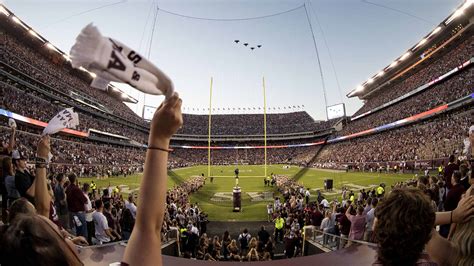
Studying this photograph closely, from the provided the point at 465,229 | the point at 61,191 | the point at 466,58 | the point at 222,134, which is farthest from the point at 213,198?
the point at 222,134

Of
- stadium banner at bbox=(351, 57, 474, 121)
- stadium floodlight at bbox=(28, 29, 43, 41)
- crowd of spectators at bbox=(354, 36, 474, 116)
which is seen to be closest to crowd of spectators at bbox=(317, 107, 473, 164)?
stadium banner at bbox=(351, 57, 474, 121)

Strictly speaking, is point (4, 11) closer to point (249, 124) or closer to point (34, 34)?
point (34, 34)

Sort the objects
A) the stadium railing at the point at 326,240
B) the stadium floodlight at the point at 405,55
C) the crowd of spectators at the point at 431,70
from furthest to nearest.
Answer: the stadium floodlight at the point at 405,55 → the crowd of spectators at the point at 431,70 → the stadium railing at the point at 326,240

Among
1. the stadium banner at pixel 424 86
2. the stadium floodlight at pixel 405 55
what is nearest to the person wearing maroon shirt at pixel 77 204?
the stadium banner at pixel 424 86

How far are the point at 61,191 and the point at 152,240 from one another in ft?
25.8

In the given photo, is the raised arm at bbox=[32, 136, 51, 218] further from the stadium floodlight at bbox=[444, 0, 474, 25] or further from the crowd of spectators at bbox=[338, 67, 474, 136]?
the stadium floodlight at bbox=[444, 0, 474, 25]

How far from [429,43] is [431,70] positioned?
430cm

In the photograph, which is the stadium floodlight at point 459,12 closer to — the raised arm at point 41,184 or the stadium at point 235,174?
the stadium at point 235,174

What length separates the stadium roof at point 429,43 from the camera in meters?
37.9

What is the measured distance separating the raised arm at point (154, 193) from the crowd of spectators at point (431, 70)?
150 ft

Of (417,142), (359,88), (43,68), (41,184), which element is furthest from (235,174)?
(359,88)

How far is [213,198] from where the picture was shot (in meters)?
24.5

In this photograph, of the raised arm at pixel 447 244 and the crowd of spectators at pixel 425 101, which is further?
the crowd of spectators at pixel 425 101

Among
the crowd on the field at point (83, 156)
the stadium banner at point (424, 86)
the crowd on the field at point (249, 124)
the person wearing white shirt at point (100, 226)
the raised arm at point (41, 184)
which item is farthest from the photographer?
the crowd on the field at point (249, 124)
